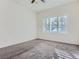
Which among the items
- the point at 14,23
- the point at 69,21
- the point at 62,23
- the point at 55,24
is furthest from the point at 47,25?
the point at 14,23

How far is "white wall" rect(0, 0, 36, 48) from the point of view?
4523 millimetres

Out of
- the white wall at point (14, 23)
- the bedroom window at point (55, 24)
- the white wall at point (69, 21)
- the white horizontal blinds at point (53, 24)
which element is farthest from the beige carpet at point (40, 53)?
the white horizontal blinds at point (53, 24)

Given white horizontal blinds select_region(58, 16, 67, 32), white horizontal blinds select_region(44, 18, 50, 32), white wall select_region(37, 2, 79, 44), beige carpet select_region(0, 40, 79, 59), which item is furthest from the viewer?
white horizontal blinds select_region(44, 18, 50, 32)

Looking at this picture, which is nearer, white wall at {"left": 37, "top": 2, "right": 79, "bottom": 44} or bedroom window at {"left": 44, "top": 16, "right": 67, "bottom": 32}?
white wall at {"left": 37, "top": 2, "right": 79, "bottom": 44}

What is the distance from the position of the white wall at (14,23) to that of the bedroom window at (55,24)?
3.77 feet

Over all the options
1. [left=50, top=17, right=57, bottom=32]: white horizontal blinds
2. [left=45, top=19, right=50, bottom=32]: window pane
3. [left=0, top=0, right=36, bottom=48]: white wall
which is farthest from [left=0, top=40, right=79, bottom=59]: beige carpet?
[left=45, top=19, right=50, bottom=32]: window pane

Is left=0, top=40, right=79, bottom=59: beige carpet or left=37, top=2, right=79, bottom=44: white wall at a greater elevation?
left=37, top=2, right=79, bottom=44: white wall

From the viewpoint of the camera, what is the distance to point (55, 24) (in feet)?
21.0

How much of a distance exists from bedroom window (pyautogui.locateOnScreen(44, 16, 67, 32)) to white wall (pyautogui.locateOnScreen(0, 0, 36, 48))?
1.15m

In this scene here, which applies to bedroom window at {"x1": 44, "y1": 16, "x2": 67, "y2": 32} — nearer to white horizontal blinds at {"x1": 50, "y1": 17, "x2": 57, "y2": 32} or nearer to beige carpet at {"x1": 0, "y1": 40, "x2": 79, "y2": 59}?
white horizontal blinds at {"x1": 50, "y1": 17, "x2": 57, "y2": 32}

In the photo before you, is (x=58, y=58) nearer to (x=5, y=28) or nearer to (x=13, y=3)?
(x=5, y=28)

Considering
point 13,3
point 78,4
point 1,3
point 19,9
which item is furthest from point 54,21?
point 1,3

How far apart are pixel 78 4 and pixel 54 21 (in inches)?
76.2

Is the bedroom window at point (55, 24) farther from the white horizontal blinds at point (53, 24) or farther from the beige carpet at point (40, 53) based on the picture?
the beige carpet at point (40, 53)
